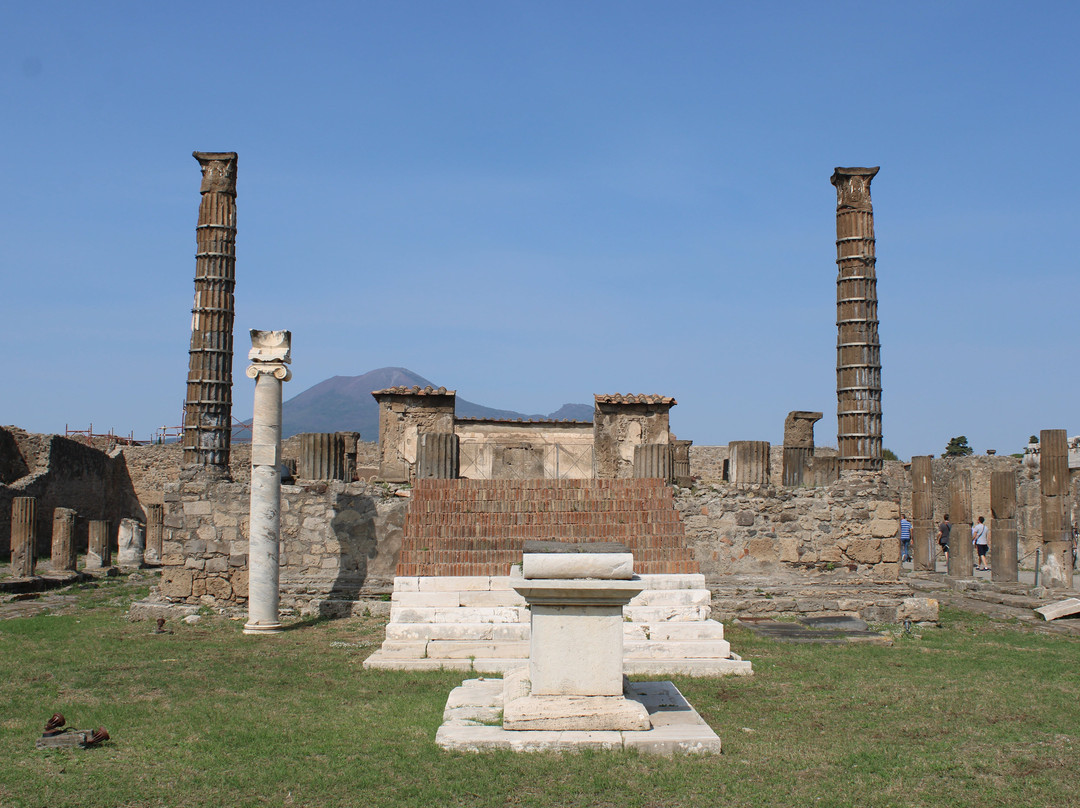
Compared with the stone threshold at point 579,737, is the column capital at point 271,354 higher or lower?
higher

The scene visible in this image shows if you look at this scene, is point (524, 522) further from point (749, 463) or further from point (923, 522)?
point (923, 522)

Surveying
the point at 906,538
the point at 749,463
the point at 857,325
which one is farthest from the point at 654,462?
the point at 906,538

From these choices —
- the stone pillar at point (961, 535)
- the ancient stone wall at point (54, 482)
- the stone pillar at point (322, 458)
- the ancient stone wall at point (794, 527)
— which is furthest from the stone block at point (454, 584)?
the ancient stone wall at point (54, 482)

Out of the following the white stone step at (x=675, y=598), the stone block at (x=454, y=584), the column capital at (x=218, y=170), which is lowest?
the white stone step at (x=675, y=598)

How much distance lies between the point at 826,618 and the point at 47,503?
21.2 meters

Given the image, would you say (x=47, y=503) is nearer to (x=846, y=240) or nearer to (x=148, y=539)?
(x=148, y=539)

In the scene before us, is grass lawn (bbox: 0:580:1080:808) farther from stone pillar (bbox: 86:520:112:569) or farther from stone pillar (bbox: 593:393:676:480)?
stone pillar (bbox: 86:520:112:569)

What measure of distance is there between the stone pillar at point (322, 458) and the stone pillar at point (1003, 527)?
11.3 metres

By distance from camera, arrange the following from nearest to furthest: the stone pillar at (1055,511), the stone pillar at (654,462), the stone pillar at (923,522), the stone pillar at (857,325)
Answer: the stone pillar at (654,462)
the stone pillar at (857,325)
the stone pillar at (1055,511)
the stone pillar at (923,522)

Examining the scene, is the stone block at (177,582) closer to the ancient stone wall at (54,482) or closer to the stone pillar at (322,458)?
the stone pillar at (322,458)

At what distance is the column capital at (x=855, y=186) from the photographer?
14.7 meters

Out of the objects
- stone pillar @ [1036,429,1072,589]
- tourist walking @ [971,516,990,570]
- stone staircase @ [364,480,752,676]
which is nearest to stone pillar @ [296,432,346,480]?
stone staircase @ [364,480,752,676]

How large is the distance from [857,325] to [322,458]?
8.37 meters

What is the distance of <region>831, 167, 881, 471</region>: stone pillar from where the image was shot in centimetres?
1445
